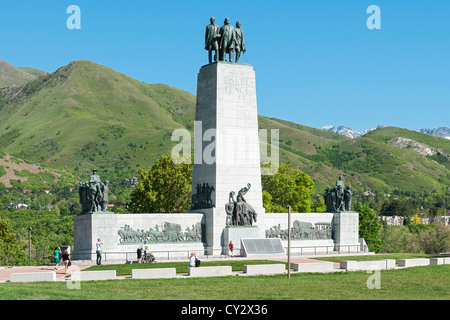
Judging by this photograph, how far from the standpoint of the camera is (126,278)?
31.4 meters

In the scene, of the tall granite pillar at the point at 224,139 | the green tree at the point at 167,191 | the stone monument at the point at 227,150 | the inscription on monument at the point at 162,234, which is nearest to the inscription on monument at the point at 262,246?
the stone monument at the point at 227,150

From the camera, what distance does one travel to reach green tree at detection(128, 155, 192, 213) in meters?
70.6

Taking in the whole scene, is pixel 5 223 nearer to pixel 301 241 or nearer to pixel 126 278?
pixel 301 241

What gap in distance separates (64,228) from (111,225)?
279 ft

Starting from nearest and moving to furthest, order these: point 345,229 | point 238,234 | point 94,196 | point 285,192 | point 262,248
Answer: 1. point 94,196
2. point 262,248
3. point 238,234
4. point 345,229
5. point 285,192

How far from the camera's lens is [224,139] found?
48844mm

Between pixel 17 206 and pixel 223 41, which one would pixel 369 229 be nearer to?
pixel 223 41

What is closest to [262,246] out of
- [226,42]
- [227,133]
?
[227,133]

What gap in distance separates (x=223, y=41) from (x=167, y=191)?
939 inches

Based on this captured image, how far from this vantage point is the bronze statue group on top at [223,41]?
5050cm

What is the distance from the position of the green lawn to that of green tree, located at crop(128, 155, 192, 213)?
37.9 meters

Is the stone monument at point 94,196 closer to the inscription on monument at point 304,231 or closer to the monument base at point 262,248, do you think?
the monument base at point 262,248

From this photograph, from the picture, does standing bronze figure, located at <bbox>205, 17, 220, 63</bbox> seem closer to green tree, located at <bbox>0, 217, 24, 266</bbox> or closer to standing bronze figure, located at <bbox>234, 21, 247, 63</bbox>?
standing bronze figure, located at <bbox>234, 21, 247, 63</bbox>
